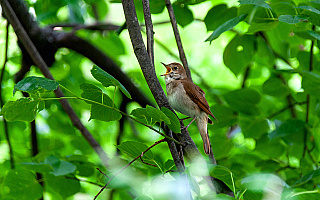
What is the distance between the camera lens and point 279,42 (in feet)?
12.3

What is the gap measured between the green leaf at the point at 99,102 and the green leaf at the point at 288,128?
4.85ft

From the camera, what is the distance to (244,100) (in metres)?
3.06

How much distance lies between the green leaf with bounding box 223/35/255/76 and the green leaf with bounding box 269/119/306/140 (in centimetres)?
58

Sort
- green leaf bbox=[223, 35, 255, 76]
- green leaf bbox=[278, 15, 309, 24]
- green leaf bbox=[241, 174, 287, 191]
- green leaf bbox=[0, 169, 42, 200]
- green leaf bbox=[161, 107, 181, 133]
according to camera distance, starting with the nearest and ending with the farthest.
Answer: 1. green leaf bbox=[241, 174, 287, 191]
2. green leaf bbox=[161, 107, 181, 133]
3. green leaf bbox=[278, 15, 309, 24]
4. green leaf bbox=[0, 169, 42, 200]
5. green leaf bbox=[223, 35, 255, 76]

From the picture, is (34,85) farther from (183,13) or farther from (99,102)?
(183,13)

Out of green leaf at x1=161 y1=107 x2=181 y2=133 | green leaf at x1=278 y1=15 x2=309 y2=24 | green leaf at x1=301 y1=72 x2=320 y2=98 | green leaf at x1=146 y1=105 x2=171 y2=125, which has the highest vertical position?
green leaf at x1=278 y1=15 x2=309 y2=24

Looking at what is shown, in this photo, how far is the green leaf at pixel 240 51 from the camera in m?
3.04

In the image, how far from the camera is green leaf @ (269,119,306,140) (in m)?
2.81

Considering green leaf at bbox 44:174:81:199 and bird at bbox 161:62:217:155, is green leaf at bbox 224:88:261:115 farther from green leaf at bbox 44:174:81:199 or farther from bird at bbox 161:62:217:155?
green leaf at bbox 44:174:81:199

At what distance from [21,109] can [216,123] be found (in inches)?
72.6

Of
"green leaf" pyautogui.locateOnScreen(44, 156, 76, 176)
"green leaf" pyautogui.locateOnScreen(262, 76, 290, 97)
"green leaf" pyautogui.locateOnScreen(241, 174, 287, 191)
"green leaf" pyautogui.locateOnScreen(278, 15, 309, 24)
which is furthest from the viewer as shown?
"green leaf" pyautogui.locateOnScreen(262, 76, 290, 97)

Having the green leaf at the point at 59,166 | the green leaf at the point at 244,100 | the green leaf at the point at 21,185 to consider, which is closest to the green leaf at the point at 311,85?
the green leaf at the point at 244,100

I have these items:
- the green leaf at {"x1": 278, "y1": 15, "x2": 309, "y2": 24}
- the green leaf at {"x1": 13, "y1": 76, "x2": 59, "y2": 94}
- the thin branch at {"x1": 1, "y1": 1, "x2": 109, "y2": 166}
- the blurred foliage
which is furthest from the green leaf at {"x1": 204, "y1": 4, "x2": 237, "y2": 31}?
the green leaf at {"x1": 13, "y1": 76, "x2": 59, "y2": 94}

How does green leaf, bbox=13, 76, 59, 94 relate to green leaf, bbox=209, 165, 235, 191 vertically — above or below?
above
